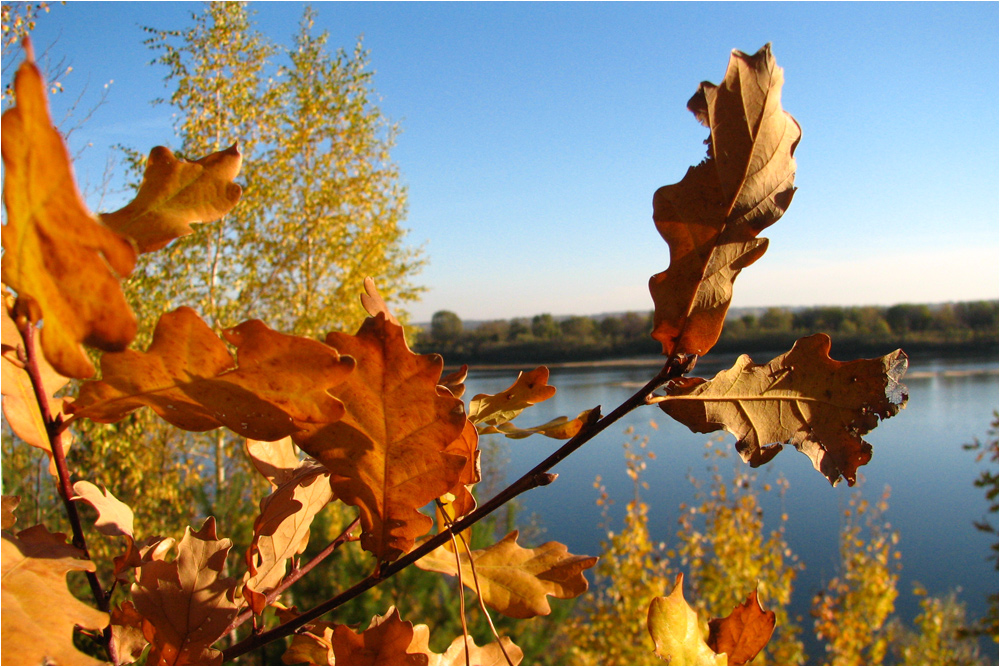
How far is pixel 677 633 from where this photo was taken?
0.34m

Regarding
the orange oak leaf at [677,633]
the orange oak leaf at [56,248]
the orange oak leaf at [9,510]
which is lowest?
the orange oak leaf at [677,633]

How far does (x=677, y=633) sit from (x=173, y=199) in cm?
34

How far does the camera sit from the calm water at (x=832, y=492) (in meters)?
4.92

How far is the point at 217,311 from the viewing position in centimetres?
374

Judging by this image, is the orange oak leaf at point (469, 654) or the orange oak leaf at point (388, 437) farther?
the orange oak leaf at point (469, 654)

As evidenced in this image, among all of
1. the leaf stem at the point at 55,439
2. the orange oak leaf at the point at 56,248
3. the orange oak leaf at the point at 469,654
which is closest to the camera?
the orange oak leaf at the point at 56,248

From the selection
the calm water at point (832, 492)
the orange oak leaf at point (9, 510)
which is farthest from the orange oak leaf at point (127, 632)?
the calm water at point (832, 492)

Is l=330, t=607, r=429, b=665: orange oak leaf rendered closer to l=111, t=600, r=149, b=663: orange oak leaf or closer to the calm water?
l=111, t=600, r=149, b=663: orange oak leaf

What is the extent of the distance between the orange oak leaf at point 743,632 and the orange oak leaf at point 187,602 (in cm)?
29

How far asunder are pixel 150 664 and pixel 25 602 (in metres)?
0.16

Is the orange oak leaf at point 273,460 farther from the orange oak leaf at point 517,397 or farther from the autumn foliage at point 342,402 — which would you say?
the orange oak leaf at point 517,397

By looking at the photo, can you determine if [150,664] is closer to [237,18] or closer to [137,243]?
[137,243]

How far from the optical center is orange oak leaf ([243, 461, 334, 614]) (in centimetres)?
33

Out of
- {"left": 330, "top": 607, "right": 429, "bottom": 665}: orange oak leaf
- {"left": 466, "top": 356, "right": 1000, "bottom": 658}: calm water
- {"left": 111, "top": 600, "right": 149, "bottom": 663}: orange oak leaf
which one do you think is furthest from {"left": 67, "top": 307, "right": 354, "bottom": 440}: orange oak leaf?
Answer: {"left": 466, "top": 356, "right": 1000, "bottom": 658}: calm water
